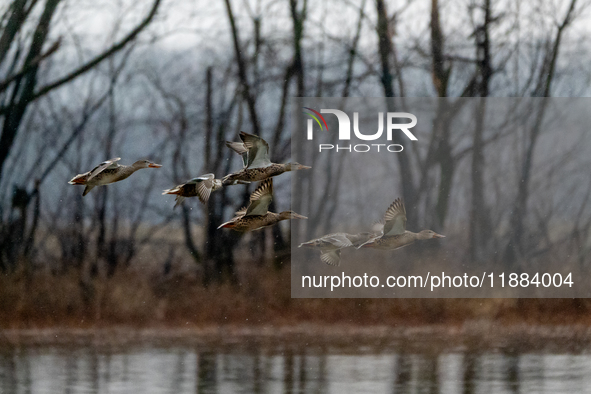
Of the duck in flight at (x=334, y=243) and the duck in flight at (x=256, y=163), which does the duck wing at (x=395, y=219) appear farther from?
the duck in flight at (x=256, y=163)

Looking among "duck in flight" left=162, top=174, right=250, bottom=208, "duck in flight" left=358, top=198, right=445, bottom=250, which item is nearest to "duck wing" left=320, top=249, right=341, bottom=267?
"duck in flight" left=358, top=198, right=445, bottom=250

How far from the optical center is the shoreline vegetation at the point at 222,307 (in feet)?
13.4

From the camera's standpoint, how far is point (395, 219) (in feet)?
11.9

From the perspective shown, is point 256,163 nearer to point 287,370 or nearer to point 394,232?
point 394,232

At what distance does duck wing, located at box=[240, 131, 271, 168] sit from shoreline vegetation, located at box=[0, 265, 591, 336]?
3.49 feet

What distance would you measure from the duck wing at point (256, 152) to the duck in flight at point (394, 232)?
728mm

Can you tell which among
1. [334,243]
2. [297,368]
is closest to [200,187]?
[334,243]

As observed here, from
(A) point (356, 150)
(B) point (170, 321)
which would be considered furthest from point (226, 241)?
(A) point (356, 150)

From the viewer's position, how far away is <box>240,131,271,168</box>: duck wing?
127 inches

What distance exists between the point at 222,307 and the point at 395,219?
120 centimetres

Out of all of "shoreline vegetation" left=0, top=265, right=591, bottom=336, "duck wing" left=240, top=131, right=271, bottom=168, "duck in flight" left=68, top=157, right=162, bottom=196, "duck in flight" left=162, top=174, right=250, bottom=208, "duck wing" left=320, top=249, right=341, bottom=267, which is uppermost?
"duck wing" left=240, top=131, right=271, bottom=168

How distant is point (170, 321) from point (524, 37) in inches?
105

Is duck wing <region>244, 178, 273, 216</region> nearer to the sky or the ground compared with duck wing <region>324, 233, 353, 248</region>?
nearer to the sky

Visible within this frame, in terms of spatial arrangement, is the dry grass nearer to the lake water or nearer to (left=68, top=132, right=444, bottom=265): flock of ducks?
the lake water
